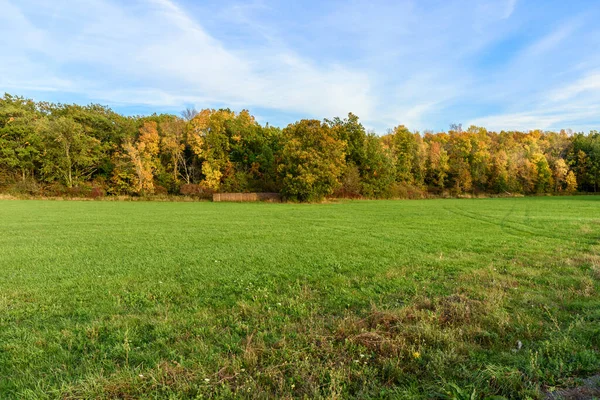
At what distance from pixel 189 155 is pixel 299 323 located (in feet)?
209

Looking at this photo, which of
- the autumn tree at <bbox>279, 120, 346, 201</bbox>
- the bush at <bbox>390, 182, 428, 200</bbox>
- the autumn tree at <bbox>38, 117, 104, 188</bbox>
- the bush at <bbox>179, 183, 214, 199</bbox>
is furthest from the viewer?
the bush at <bbox>390, 182, 428, 200</bbox>

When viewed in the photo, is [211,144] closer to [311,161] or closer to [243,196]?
[243,196]

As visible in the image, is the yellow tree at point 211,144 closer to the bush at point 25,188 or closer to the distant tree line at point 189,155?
the distant tree line at point 189,155

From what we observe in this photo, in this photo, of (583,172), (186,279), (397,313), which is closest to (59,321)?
(186,279)

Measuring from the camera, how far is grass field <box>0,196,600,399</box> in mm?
3662

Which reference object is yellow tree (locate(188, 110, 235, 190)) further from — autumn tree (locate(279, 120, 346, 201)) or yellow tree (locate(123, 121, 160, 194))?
autumn tree (locate(279, 120, 346, 201))

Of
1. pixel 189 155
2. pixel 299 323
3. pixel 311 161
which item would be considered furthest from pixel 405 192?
pixel 299 323

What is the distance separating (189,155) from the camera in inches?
2498

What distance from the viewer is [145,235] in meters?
16.4

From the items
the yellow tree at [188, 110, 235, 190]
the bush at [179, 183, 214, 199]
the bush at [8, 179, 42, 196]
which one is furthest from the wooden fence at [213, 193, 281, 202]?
the bush at [8, 179, 42, 196]

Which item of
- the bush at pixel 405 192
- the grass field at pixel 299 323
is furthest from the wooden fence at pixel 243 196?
the grass field at pixel 299 323

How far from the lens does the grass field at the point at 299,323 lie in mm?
3662

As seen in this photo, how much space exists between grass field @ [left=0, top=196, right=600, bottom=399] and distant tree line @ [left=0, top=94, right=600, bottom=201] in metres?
37.4

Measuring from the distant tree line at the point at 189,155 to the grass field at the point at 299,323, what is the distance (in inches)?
1471
